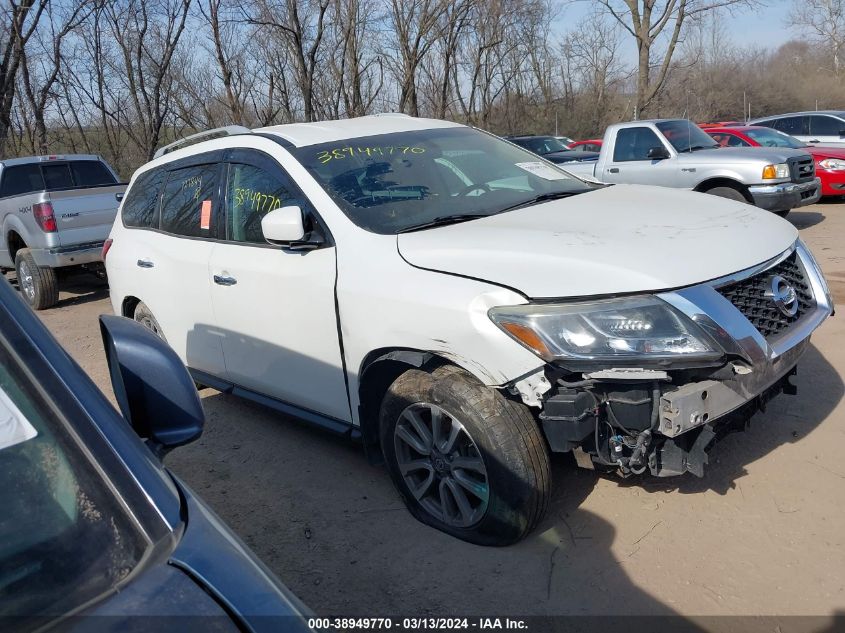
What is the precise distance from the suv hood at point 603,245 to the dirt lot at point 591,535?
1.12 m

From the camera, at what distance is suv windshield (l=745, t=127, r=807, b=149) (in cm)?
1295

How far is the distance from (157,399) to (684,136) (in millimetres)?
10862

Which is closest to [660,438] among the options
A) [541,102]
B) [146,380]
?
[146,380]

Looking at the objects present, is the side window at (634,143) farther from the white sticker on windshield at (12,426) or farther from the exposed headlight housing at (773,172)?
the white sticker on windshield at (12,426)

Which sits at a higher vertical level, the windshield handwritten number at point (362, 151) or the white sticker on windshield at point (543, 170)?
the windshield handwritten number at point (362, 151)

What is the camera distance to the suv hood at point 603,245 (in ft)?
9.57

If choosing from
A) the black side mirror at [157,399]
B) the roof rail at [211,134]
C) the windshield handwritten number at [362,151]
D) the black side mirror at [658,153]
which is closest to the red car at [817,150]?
the black side mirror at [658,153]

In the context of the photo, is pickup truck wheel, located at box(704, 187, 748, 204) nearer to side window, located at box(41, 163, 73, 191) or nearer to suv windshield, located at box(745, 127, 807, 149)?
suv windshield, located at box(745, 127, 807, 149)

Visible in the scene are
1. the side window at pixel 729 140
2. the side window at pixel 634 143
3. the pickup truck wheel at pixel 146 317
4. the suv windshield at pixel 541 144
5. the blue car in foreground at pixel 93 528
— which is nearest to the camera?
the blue car in foreground at pixel 93 528

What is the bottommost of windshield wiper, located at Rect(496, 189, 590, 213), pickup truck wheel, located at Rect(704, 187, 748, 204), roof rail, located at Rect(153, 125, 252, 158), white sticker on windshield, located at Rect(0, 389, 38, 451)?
pickup truck wheel, located at Rect(704, 187, 748, 204)

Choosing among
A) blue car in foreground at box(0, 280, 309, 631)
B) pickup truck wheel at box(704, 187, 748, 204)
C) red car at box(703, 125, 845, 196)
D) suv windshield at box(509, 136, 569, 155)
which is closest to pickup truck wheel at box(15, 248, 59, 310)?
pickup truck wheel at box(704, 187, 748, 204)

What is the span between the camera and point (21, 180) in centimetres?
1058

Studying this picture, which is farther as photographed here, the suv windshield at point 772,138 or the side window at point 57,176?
the suv windshield at point 772,138

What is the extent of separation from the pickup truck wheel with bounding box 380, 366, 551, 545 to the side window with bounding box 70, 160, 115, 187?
8744 mm
